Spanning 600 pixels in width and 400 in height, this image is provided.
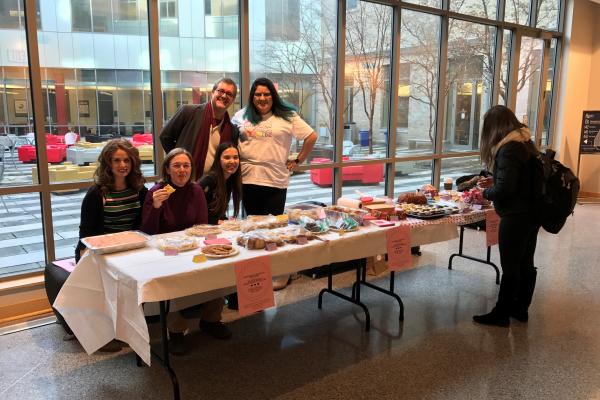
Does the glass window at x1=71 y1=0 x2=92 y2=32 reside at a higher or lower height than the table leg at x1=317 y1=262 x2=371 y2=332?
higher

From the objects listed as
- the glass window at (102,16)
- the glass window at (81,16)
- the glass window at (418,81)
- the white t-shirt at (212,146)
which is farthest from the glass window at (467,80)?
the glass window at (81,16)

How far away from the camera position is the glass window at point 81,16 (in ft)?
10.5

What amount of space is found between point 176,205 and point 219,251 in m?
0.59

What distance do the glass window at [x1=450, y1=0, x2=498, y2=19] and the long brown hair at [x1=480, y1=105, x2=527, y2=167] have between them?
10.1 feet

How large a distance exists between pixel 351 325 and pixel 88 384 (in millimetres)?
1515

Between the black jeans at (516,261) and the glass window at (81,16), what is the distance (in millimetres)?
2942

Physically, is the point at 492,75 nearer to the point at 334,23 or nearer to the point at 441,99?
the point at 441,99

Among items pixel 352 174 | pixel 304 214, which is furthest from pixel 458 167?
pixel 304 214

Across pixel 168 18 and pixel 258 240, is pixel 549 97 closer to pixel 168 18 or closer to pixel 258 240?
pixel 168 18

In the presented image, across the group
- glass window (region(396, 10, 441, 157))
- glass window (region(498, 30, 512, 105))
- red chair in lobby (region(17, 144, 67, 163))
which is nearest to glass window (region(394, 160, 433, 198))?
glass window (region(396, 10, 441, 157))

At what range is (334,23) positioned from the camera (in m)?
4.50

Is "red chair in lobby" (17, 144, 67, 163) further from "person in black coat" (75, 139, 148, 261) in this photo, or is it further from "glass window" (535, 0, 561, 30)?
"glass window" (535, 0, 561, 30)

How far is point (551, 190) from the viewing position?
2.76 m

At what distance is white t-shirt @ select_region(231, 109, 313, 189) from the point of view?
310 cm
